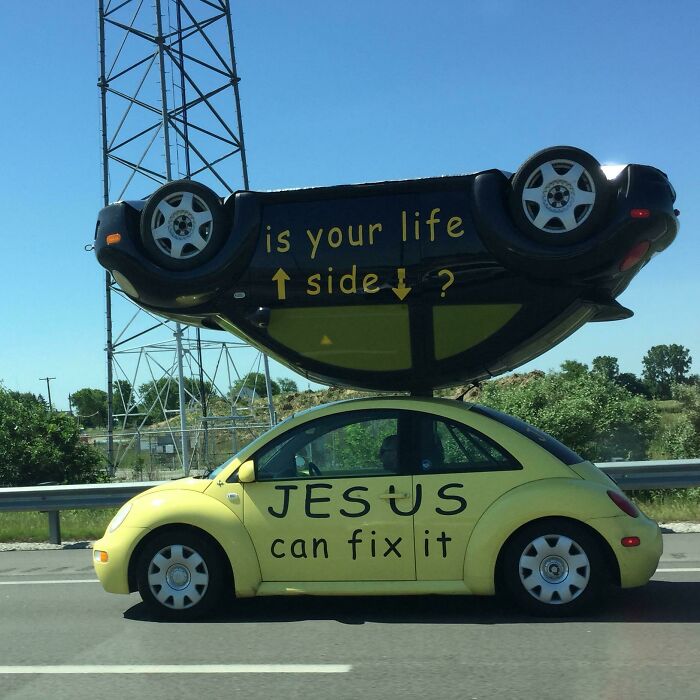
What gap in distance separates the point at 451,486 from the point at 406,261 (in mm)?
1698

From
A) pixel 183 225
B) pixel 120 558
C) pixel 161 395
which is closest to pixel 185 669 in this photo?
pixel 120 558

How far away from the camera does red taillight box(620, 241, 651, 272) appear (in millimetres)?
6637

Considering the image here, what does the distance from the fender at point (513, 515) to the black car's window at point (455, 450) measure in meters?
0.28

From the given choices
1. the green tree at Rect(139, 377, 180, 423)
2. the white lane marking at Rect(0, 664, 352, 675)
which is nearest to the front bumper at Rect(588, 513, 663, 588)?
the white lane marking at Rect(0, 664, 352, 675)

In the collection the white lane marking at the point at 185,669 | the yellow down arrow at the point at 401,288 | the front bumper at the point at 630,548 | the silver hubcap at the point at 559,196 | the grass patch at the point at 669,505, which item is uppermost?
the silver hubcap at the point at 559,196

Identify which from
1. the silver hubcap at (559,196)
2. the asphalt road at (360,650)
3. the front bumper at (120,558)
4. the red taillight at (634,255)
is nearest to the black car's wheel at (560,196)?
the silver hubcap at (559,196)

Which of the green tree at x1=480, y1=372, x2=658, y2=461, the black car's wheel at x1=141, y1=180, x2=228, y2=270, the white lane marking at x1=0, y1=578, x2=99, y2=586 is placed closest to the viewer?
the black car's wheel at x1=141, y1=180, x2=228, y2=270

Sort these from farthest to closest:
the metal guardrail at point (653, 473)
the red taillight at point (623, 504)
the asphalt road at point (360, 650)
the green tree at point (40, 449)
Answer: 1. the green tree at point (40, 449)
2. the metal guardrail at point (653, 473)
3. the red taillight at point (623, 504)
4. the asphalt road at point (360, 650)

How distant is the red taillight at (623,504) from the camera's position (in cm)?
622

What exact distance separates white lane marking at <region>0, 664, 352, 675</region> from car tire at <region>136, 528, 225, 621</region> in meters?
1.03

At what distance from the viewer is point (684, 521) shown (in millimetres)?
10445

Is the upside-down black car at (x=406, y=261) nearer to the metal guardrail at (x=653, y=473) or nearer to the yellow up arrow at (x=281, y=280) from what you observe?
the yellow up arrow at (x=281, y=280)

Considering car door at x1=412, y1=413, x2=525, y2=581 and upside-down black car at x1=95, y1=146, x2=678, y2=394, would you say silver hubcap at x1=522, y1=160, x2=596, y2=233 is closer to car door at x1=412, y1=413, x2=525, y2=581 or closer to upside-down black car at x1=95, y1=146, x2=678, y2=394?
upside-down black car at x1=95, y1=146, x2=678, y2=394

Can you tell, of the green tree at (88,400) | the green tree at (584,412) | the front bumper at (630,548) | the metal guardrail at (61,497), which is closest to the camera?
the front bumper at (630,548)
